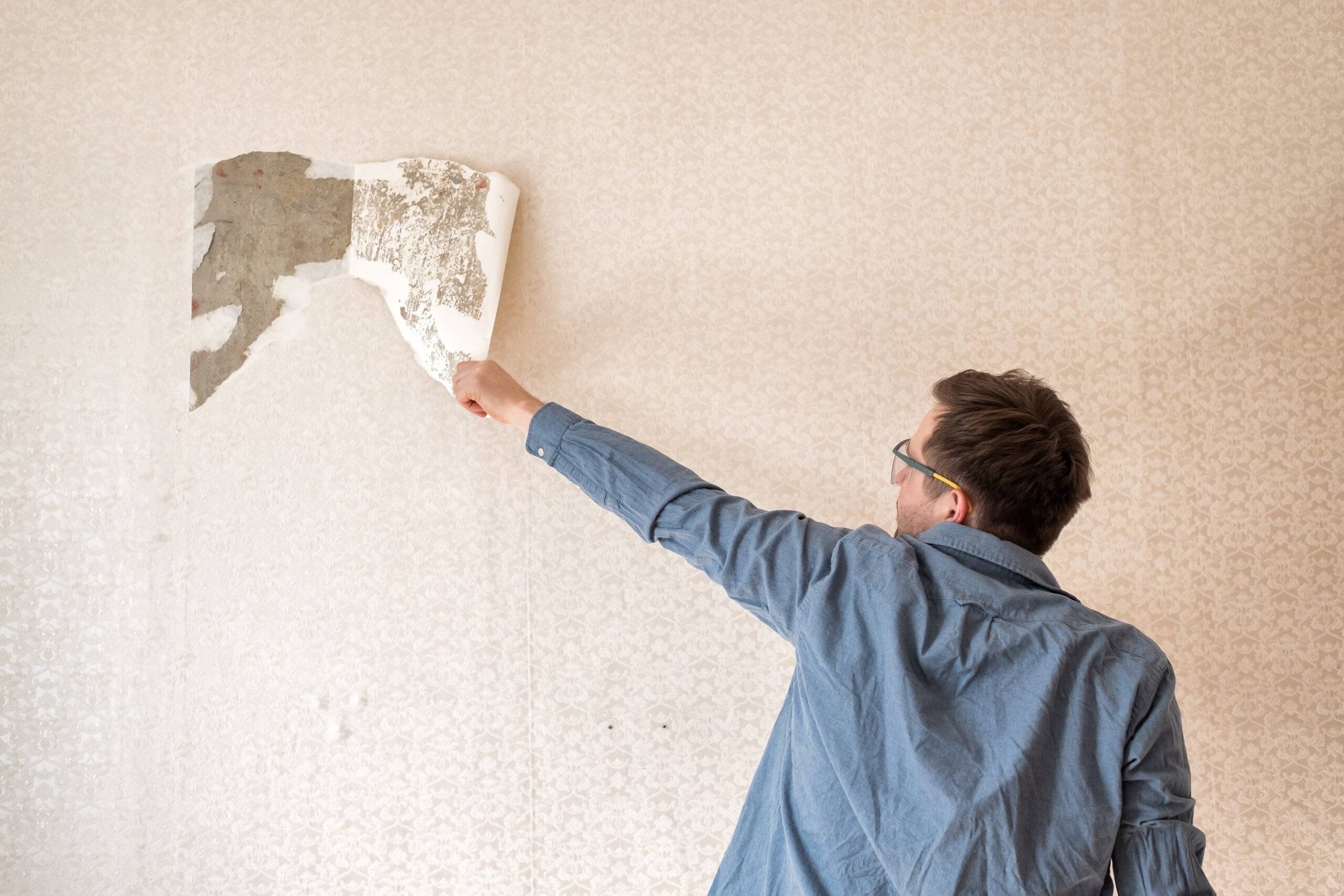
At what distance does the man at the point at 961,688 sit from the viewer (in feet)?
2.89

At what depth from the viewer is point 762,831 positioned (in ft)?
3.59

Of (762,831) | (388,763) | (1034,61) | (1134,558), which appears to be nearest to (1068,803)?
(762,831)

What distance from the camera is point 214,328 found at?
5.08 feet

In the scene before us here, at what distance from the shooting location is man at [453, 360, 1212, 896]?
88 cm

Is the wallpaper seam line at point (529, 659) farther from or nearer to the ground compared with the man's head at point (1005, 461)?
nearer to the ground

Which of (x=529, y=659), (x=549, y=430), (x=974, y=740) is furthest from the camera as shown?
(x=529, y=659)

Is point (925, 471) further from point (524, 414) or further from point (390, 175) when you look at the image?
point (390, 175)

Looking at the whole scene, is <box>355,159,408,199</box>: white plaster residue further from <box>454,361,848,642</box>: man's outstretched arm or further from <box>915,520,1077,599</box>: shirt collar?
<box>915,520,1077,599</box>: shirt collar

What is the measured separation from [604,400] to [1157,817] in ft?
3.27

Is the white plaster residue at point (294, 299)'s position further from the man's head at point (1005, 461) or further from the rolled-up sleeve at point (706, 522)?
the man's head at point (1005, 461)

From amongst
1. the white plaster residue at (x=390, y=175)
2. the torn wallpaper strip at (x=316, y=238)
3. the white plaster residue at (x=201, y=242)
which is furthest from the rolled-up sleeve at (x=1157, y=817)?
the white plaster residue at (x=201, y=242)

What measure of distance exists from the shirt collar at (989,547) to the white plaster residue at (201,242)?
4.31 ft

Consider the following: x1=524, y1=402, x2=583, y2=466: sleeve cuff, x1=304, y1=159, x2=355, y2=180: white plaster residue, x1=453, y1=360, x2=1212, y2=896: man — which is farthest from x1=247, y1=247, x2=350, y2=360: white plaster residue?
x1=453, y1=360, x2=1212, y2=896: man

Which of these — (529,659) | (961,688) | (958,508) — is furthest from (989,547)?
(529,659)
